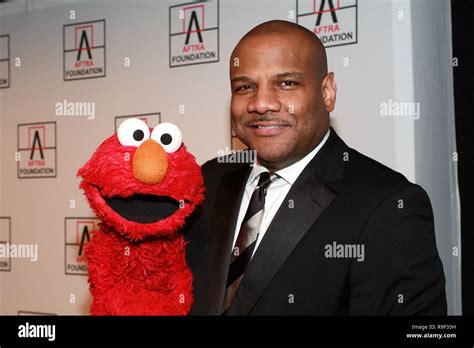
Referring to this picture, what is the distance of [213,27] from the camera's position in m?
1.19

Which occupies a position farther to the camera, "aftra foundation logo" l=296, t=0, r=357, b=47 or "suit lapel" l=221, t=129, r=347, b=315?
"aftra foundation logo" l=296, t=0, r=357, b=47

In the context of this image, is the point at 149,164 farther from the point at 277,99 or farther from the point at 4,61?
the point at 4,61

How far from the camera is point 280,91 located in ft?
2.98

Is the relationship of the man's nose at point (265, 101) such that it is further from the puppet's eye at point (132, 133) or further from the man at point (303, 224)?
the puppet's eye at point (132, 133)

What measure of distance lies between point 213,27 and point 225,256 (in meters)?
0.55

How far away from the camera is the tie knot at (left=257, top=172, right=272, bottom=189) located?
946mm

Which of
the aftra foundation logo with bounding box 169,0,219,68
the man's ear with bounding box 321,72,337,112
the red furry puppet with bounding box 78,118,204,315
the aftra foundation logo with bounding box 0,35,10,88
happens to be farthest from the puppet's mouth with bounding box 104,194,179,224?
the aftra foundation logo with bounding box 0,35,10,88

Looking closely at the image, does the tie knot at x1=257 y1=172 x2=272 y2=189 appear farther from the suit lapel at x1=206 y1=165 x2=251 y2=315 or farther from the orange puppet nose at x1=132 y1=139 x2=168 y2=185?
the orange puppet nose at x1=132 y1=139 x2=168 y2=185

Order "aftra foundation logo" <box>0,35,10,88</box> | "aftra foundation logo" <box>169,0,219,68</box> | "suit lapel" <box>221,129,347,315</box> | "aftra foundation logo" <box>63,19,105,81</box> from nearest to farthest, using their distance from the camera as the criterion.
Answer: "suit lapel" <box>221,129,347,315</box>
"aftra foundation logo" <box>169,0,219,68</box>
"aftra foundation logo" <box>63,19,105,81</box>
"aftra foundation logo" <box>0,35,10,88</box>

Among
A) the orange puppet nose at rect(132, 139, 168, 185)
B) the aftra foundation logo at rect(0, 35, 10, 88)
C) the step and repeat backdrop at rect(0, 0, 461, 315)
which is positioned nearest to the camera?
the orange puppet nose at rect(132, 139, 168, 185)

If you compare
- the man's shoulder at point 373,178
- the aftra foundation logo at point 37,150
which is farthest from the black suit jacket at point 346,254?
the aftra foundation logo at point 37,150

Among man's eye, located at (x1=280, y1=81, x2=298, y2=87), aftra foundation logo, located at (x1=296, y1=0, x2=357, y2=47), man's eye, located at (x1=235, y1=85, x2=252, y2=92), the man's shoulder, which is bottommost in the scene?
the man's shoulder

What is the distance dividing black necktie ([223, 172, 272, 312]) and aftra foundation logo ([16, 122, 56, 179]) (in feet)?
2.31

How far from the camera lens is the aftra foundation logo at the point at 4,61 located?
1394 mm
